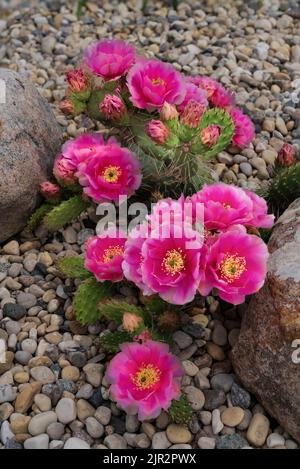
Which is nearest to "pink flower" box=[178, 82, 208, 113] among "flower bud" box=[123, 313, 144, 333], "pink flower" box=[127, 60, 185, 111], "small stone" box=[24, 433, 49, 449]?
"pink flower" box=[127, 60, 185, 111]

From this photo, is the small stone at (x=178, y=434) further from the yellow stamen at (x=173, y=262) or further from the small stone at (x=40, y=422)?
the yellow stamen at (x=173, y=262)

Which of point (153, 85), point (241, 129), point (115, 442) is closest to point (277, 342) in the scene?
point (115, 442)

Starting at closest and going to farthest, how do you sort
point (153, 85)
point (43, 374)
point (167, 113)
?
1. point (43, 374)
2. point (167, 113)
3. point (153, 85)

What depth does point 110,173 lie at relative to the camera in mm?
2293

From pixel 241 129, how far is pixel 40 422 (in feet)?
4.36

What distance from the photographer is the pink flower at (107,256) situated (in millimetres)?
2027

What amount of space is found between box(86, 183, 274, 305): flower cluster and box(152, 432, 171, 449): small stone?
0.38 meters

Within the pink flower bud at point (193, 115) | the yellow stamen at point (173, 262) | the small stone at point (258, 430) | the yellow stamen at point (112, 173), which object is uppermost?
the pink flower bud at point (193, 115)

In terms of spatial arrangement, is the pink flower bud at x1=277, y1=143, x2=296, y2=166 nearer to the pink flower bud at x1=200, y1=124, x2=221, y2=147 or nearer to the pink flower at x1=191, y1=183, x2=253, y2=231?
the pink flower bud at x1=200, y1=124, x2=221, y2=147

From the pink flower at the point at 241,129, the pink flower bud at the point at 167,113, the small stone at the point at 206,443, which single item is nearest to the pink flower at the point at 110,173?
the pink flower bud at the point at 167,113

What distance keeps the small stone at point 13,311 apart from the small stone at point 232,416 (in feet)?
2.34

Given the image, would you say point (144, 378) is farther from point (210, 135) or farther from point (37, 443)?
point (210, 135)

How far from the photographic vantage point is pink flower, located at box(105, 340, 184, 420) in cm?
178

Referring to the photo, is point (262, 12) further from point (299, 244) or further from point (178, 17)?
point (299, 244)
